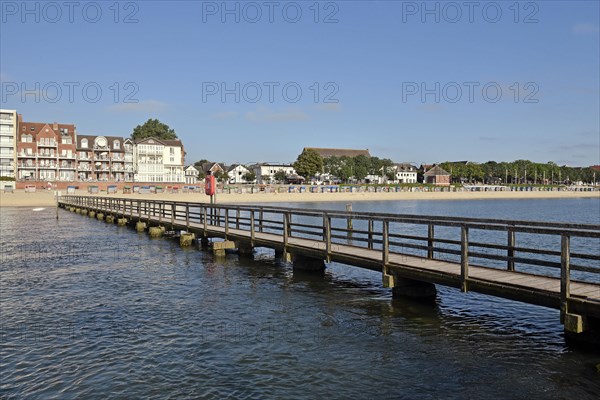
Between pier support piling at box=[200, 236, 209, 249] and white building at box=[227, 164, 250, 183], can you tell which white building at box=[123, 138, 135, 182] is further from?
pier support piling at box=[200, 236, 209, 249]

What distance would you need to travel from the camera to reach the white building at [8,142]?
109500 mm

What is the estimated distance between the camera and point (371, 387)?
27.2 feet

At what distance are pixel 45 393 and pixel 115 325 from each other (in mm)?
3713

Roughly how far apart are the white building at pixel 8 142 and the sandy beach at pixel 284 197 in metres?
18.0

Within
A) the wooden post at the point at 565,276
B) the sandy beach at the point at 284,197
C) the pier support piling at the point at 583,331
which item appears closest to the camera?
the pier support piling at the point at 583,331

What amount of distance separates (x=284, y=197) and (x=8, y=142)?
59982mm

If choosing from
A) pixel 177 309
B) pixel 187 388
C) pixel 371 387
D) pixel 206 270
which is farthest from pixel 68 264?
pixel 371 387

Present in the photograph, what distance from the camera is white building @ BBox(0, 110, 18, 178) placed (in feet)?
359

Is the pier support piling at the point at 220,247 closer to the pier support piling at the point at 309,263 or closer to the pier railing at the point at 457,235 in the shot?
the pier railing at the point at 457,235

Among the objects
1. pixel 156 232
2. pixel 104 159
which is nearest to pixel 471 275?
pixel 156 232

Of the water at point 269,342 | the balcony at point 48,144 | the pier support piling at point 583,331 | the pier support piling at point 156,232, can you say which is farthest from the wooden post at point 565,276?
the balcony at point 48,144

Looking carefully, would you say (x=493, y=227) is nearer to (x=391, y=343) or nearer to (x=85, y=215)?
(x=391, y=343)

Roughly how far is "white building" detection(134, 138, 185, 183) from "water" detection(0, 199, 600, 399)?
116m

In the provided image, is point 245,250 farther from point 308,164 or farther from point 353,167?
point 353,167
